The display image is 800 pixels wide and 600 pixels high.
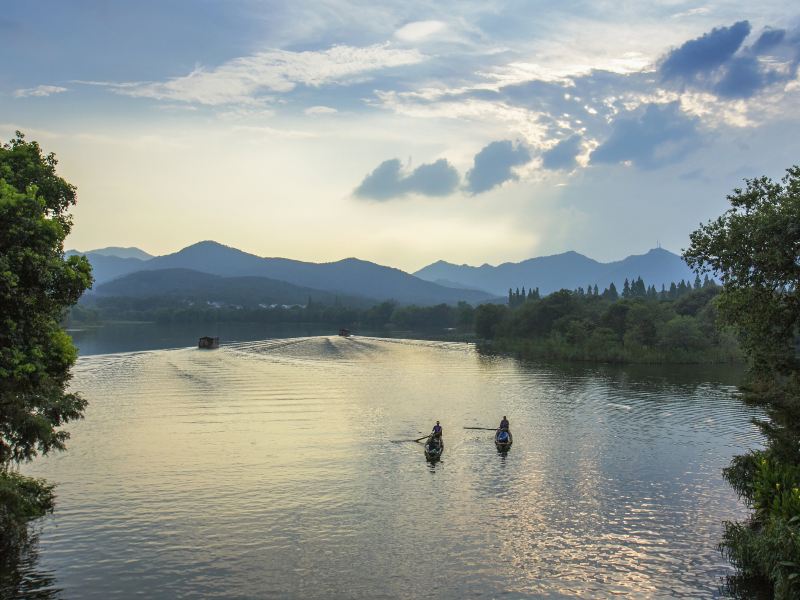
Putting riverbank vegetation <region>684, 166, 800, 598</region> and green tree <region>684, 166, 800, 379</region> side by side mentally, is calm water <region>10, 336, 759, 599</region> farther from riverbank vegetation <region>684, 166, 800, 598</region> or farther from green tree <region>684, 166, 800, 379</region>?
green tree <region>684, 166, 800, 379</region>

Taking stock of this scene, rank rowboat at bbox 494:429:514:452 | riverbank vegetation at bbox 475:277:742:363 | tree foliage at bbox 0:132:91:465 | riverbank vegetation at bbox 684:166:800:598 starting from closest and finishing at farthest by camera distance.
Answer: tree foliage at bbox 0:132:91:465, riverbank vegetation at bbox 684:166:800:598, rowboat at bbox 494:429:514:452, riverbank vegetation at bbox 475:277:742:363

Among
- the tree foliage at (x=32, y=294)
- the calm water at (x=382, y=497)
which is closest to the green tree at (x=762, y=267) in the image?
the calm water at (x=382, y=497)

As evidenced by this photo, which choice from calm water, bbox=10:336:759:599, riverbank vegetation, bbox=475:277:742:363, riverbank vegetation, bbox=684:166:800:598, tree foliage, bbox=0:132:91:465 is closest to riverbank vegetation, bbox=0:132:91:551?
tree foliage, bbox=0:132:91:465

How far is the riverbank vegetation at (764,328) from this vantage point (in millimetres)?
32312

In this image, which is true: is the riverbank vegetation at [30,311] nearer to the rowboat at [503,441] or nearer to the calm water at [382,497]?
the calm water at [382,497]

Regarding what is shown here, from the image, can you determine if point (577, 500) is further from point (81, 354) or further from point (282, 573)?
point (81, 354)

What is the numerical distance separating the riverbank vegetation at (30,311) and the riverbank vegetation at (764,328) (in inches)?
1431

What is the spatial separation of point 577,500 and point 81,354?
443 ft

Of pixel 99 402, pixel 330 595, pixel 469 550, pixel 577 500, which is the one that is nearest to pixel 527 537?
pixel 469 550

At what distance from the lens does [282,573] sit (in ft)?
111

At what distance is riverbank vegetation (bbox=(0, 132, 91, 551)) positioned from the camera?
26.4m

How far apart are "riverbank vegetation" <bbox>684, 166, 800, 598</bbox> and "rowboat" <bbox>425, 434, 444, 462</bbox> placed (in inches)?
1047

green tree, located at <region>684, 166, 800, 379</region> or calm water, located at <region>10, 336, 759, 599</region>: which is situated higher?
green tree, located at <region>684, 166, 800, 379</region>

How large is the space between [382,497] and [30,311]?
1142 inches
